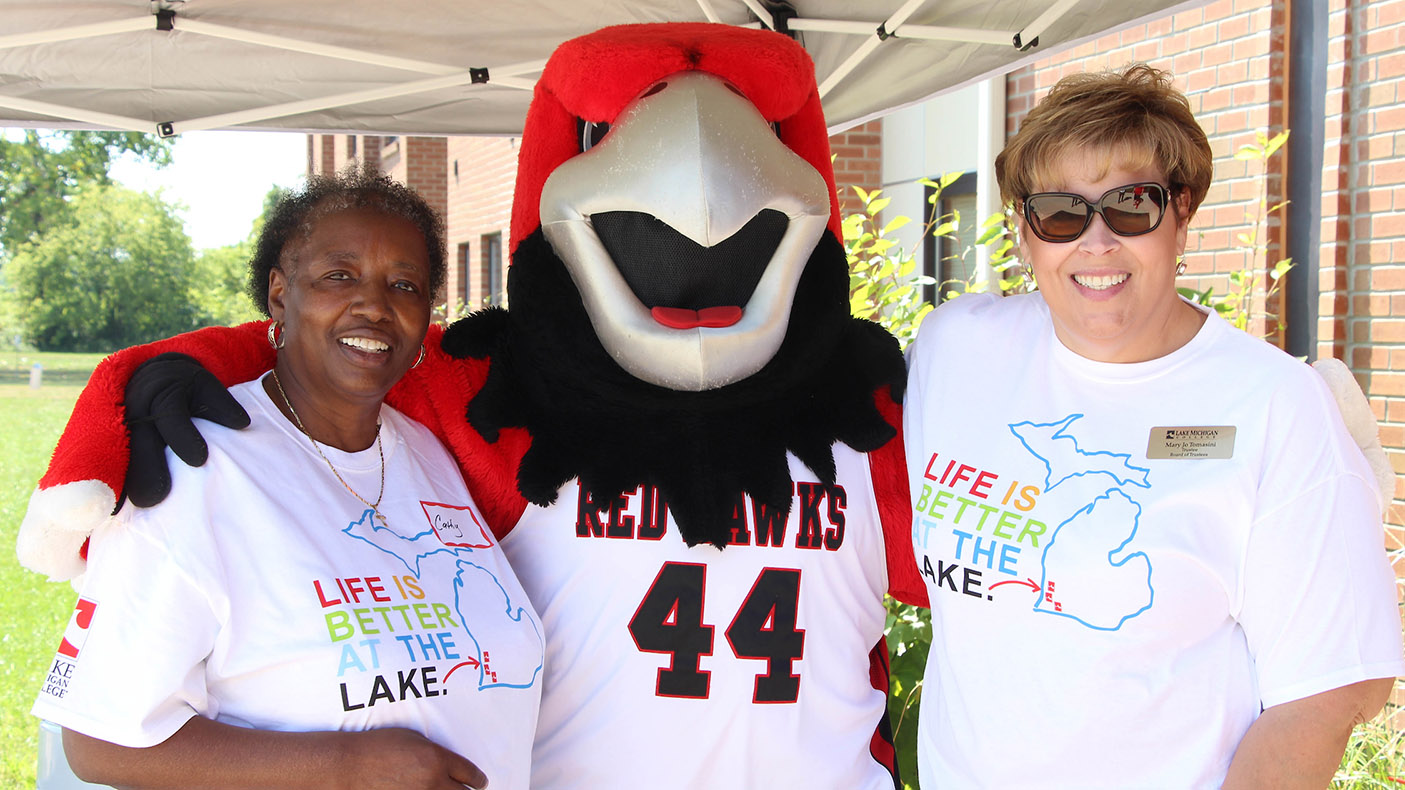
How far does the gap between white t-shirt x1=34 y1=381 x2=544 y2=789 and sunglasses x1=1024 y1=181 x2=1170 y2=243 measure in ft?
3.90

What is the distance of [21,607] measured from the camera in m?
8.02

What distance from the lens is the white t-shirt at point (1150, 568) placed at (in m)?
1.68

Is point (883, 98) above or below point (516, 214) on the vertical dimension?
above

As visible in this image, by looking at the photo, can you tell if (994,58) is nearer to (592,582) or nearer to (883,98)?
(883,98)

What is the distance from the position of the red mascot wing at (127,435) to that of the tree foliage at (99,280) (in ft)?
124

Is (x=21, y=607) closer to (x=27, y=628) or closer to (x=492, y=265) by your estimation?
(x=27, y=628)

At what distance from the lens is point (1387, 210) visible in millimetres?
4066

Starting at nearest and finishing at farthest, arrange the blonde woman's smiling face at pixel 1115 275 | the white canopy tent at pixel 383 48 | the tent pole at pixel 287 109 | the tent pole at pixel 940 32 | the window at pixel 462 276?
the blonde woman's smiling face at pixel 1115 275
the white canopy tent at pixel 383 48
the tent pole at pixel 940 32
the tent pole at pixel 287 109
the window at pixel 462 276

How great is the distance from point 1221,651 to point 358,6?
8.93 ft

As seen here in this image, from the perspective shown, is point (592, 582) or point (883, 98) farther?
point (883, 98)

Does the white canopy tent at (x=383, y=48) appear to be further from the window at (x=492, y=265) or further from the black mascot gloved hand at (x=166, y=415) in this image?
the window at (x=492, y=265)

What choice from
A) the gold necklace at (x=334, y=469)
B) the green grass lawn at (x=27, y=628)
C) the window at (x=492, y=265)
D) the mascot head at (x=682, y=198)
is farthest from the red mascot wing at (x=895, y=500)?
the window at (x=492, y=265)

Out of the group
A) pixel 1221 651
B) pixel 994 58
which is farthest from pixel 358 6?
pixel 1221 651

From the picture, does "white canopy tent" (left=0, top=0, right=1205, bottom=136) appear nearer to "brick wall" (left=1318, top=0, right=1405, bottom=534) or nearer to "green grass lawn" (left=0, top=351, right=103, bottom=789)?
"brick wall" (left=1318, top=0, right=1405, bottom=534)
